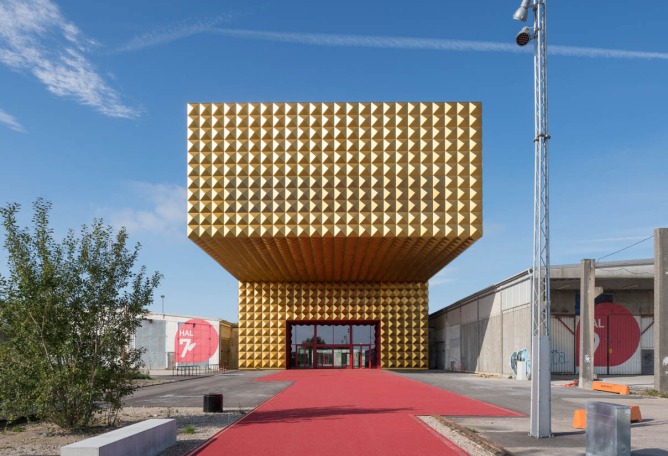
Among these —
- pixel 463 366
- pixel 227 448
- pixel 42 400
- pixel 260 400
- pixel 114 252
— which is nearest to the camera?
pixel 227 448

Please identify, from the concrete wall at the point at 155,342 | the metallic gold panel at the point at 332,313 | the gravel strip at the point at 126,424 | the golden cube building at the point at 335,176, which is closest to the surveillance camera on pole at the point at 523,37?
the gravel strip at the point at 126,424

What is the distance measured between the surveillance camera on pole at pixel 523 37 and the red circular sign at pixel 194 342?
187ft

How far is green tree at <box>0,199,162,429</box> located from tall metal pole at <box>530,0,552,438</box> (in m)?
10.5

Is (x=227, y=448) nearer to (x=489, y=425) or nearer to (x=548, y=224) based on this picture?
(x=489, y=425)

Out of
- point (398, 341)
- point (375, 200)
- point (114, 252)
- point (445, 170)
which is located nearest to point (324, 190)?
point (375, 200)

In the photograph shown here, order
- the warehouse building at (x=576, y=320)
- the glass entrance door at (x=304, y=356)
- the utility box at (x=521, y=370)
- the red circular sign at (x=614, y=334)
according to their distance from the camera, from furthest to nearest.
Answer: the glass entrance door at (x=304, y=356) < the red circular sign at (x=614, y=334) < the utility box at (x=521, y=370) < the warehouse building at (x=576, y=320)

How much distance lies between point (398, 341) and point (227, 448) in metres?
47.7

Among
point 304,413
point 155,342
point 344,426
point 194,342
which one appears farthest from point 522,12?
point 155,342

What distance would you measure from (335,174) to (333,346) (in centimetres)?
2681

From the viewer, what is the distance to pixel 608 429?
39.8 ft

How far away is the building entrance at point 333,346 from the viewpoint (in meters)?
65.9

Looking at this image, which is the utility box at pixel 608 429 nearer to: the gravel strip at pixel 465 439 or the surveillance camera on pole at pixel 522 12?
the gravel strip at pixel 465 439

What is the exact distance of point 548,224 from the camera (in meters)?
15.8

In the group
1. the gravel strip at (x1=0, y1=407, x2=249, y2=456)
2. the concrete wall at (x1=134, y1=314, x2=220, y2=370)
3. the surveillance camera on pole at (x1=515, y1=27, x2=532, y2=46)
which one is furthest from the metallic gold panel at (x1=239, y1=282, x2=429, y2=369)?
the surveillance camera on pole at (x1=515, y1=27, x2=532, y2=46)
